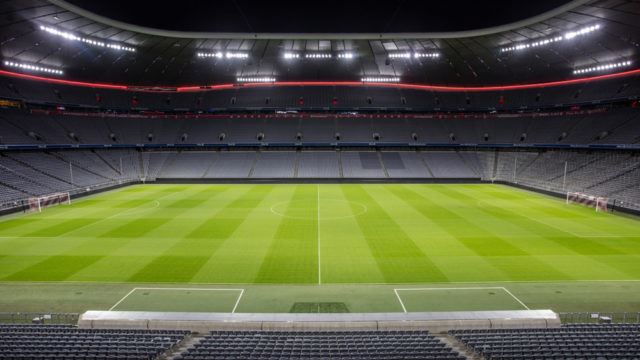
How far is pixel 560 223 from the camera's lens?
86.3 feet

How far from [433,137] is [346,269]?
4502 centimetres

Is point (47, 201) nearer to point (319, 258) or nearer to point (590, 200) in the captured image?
point (319, 258)

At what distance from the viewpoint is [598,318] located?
12.4 m

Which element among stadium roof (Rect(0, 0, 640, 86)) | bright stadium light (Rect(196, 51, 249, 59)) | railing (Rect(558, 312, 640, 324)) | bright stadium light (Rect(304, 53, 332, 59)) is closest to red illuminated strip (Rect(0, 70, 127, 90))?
stadium roof (Rect(0, 0, 640, 86))

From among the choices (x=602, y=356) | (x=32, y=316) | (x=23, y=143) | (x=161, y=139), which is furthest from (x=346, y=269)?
(x=161, y=139)

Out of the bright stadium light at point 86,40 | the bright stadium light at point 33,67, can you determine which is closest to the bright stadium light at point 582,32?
the bright stadium light at point 86,40

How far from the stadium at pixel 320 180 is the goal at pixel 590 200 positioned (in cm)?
29

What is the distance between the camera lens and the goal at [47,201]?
31109 mm

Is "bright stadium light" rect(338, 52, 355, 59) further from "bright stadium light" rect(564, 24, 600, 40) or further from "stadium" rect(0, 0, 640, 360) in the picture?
"bright stadium light" rect(564, 24, 600, 40)

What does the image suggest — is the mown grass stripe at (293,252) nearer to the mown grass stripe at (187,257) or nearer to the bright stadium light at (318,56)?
the mown grass stripe at (187,257)

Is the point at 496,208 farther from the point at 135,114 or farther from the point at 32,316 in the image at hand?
the point at 135,114

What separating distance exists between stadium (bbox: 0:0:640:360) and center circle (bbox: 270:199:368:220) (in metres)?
0.38

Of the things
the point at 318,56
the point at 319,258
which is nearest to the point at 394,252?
the point at 319,258

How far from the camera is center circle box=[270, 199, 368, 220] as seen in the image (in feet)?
93.6
